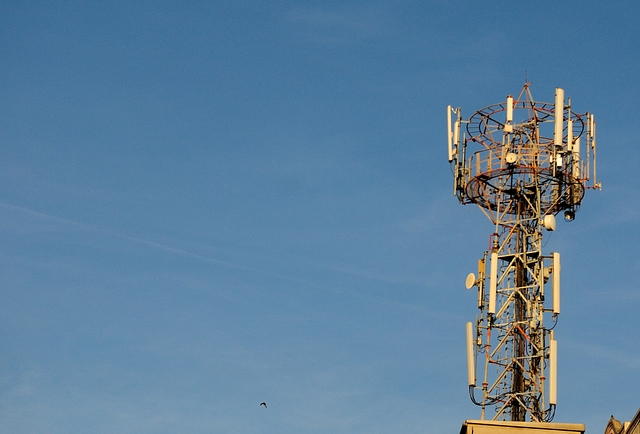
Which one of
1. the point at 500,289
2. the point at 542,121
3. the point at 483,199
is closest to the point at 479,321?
the point at 500,289

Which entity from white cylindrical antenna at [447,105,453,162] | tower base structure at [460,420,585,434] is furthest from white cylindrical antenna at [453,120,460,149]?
tower base structure at [460,420,585,434]

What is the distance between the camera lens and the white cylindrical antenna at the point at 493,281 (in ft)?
196

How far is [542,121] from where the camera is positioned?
207 feet

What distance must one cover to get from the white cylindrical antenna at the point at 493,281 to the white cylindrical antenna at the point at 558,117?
6.27 metres

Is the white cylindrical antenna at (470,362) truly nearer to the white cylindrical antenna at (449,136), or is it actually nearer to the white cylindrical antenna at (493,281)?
the white cylindrical antenna at (493,281)

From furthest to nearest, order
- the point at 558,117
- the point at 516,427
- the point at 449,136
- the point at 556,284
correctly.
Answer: the point at 449,136, the point at 558,117, the point at 556,284, the point at 516,427

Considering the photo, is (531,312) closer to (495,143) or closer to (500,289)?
(500,289)

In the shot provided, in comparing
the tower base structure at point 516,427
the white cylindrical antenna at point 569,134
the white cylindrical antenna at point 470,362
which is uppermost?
the white cylindrical antenna at point 569,134

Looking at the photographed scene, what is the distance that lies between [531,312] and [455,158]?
9.16 metres

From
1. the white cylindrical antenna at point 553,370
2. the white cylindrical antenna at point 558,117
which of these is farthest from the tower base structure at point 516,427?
the white cylindrical antenna at point 558,117

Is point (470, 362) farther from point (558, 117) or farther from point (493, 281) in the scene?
point (558, 117)

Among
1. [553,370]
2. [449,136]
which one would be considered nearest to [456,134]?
[449,136]

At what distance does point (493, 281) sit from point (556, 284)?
3.18 m

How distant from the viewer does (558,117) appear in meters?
60.7
